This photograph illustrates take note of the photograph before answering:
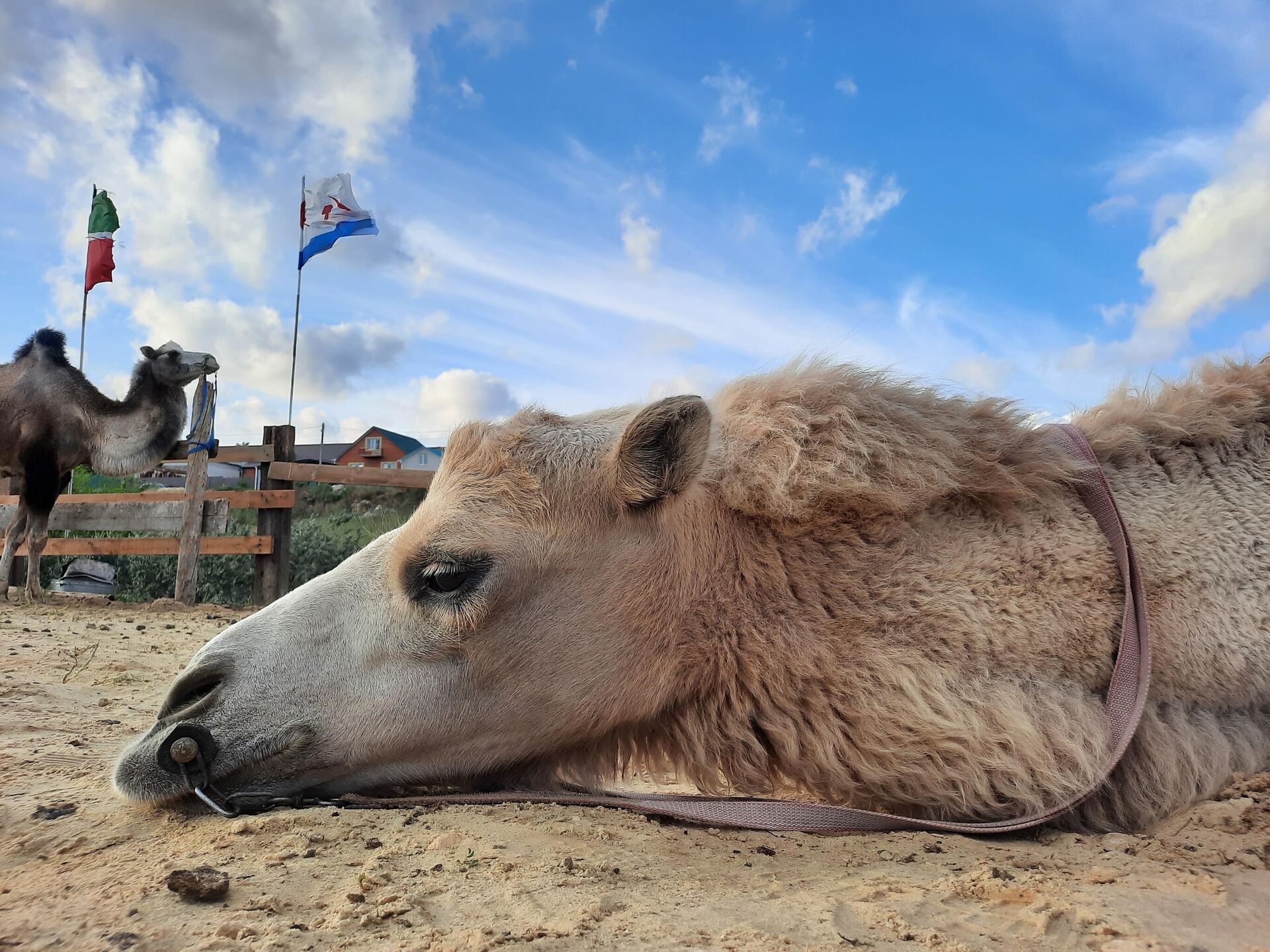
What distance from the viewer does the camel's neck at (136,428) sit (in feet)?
37.1

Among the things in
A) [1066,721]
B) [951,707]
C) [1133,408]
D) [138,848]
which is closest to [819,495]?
[951,707]

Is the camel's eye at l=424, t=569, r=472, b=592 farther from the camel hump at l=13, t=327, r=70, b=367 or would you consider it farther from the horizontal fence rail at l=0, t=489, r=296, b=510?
the camel hump at l=13, t=327, r=70, b=367

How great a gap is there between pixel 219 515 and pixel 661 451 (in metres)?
10.7

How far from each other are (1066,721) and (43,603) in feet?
37.4

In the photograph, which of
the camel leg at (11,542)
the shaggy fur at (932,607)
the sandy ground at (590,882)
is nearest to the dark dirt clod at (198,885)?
the sandy ground at (590,882)

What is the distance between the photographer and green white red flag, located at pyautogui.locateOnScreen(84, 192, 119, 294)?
46.3ft

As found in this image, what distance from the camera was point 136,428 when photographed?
37.5 ft

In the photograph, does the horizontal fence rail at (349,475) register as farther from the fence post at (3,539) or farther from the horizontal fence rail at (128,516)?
Answer: the fence post at (3,539)

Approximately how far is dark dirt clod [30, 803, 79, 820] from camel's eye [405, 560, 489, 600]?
41.0 inches

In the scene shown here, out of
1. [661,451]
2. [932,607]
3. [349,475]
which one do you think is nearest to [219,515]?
[349,475]

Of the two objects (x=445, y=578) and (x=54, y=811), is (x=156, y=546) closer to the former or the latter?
(x=54, y=811)

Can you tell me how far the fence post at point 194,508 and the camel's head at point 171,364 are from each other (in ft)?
0.65

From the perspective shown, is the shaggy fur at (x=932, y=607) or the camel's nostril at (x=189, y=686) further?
the camel's nostril at (x=189, y=686)

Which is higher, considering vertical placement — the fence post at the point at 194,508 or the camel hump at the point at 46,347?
the camel hump at the point at 46,347
